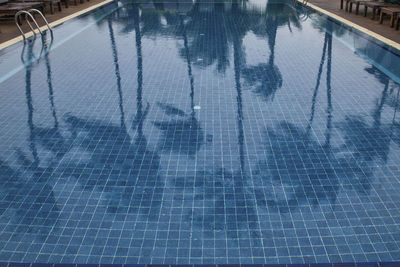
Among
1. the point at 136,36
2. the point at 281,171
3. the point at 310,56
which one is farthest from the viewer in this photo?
the point at 136,36

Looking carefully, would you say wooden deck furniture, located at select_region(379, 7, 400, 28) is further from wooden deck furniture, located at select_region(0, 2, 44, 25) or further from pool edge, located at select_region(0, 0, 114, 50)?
wooden deck furniture, located at select_region(0, 2, 44, 25)

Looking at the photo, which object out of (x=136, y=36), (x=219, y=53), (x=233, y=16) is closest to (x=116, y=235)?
(x=219, y=53)

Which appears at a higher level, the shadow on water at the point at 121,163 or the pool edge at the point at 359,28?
the pool edge at the point at 359,28

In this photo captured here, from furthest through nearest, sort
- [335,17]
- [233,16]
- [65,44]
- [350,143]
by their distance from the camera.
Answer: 1. [233,16]
2. [335,17]
3. [65,44]
4. [350,143]

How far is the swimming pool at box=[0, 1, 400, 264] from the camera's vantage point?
3133mm

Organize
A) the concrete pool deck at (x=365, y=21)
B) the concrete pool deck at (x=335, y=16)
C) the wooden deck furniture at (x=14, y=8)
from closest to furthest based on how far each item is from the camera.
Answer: the concrete pool deck at (x=335, y=16) < the concrete pool deck at (x=365, y=21) < the wooden deck furniture at (x=14, y=8)

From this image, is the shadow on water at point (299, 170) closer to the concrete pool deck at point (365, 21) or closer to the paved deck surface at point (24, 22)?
the concrete pool deck at point (365, 21)

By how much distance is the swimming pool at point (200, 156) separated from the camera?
3.13m

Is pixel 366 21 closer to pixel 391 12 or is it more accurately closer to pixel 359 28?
pixel 359 28

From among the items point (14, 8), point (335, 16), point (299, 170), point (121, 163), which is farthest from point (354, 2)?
point (121, 163)

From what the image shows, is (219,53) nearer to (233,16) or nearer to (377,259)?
(233,16)

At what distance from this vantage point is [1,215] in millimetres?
3408

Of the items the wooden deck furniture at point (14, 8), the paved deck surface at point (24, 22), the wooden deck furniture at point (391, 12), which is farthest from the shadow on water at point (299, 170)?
the wooden deck furniture at point (14, 8)

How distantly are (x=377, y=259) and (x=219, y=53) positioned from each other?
6.34 metres
